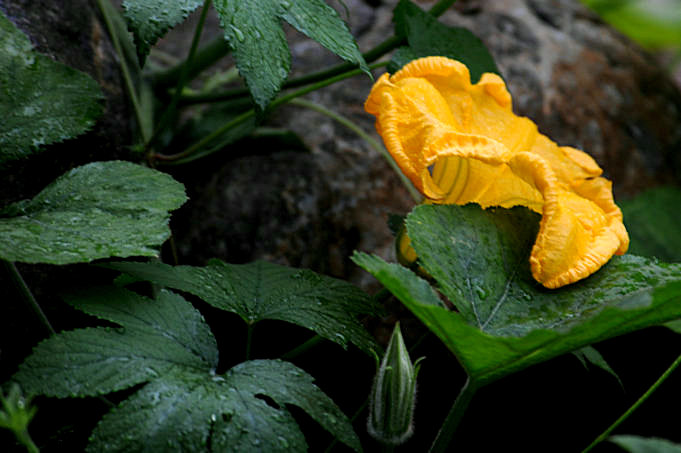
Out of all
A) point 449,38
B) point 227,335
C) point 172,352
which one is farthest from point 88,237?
point 449,38

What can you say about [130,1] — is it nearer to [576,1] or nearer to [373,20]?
[373,20]

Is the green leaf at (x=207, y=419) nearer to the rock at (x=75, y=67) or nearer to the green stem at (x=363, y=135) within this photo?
the rock at (x=75, y=67)

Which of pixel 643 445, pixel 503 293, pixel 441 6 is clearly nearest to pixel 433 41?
pixel 441 6

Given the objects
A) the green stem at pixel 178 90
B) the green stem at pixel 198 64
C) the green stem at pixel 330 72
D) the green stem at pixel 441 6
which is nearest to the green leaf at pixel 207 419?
the green stem at pixel 178 90

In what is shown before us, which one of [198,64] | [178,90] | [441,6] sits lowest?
[198,64]

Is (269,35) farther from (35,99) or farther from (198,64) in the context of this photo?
(198,64)
